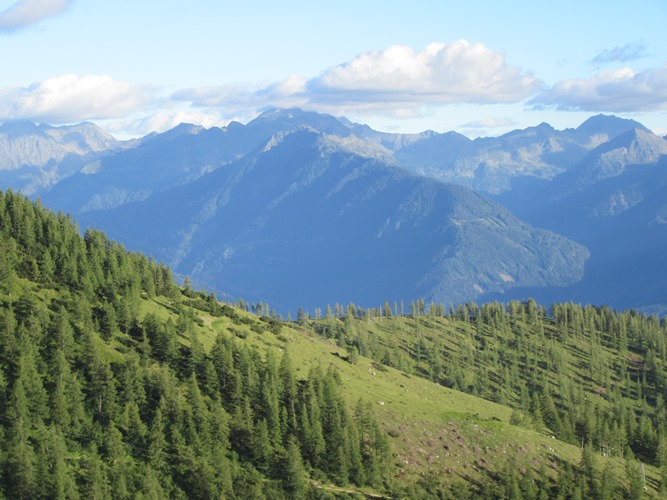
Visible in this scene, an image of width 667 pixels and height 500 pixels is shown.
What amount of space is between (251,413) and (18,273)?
5872 centimetres

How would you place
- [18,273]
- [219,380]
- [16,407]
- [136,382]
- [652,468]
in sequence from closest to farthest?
[16,407] < [136,382] < [219,380] < [18,273] < [652,468]

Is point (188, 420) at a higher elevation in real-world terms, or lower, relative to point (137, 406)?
lower

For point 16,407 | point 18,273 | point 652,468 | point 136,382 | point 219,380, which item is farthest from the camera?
point 652,468

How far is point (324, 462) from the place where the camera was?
466 feet

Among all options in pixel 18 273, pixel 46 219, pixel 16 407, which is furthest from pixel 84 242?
pixel 16 407

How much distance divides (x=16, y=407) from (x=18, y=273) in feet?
154

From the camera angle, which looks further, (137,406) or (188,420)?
(188,420)

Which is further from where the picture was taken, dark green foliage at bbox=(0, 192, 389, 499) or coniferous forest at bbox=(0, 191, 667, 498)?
coniferous forest at bbox=(0, 191, 667, 498)

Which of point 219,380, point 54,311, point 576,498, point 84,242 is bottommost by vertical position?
point 576,498

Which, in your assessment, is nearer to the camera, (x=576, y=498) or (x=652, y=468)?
(x=576, y=498)

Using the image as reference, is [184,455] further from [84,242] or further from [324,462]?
[84,242]

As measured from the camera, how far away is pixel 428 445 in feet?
508

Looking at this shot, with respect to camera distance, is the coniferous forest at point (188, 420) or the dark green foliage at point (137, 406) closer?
the dark green foliage at point (137, 406)

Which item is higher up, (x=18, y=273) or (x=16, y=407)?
(x=18, y=273)
